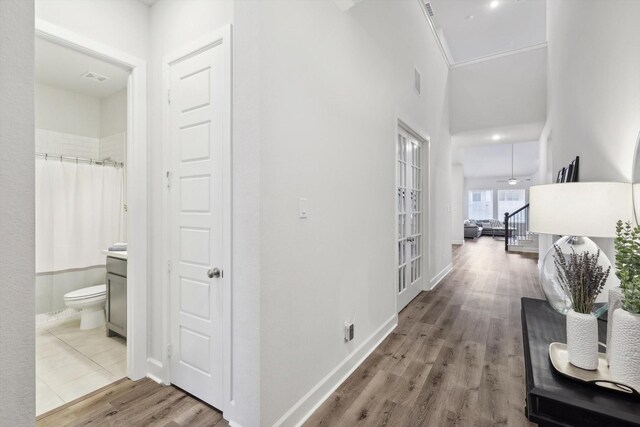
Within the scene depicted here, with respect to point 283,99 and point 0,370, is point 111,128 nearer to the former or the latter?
point 283,99

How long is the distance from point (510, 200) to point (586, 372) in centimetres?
1633

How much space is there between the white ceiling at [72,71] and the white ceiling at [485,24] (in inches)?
214

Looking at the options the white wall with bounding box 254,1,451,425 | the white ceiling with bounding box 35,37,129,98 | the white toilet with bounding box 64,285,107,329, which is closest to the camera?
the white wall with bounding box 254,1,451,425

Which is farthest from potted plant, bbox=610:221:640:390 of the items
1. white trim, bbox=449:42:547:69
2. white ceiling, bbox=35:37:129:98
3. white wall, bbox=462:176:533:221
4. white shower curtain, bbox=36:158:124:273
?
white wall, bbox=462:176:533:221

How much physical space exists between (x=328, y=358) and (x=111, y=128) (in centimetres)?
402

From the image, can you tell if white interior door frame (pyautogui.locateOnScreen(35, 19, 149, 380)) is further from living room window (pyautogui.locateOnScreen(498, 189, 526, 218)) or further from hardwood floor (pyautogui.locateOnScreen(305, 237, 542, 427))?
living room window (pyautogui.locateOnScreen(498, 189, 526, 218))

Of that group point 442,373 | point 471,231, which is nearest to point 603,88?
point 442,373

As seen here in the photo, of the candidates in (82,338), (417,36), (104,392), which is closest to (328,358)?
(104,392)

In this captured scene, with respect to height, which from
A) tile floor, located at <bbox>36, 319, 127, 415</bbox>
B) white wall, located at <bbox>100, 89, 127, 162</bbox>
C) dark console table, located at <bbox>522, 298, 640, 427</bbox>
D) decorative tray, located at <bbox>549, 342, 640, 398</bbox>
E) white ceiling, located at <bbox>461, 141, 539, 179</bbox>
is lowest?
tile floor, located at <bbox>36, 319, 127, 415</bbox>

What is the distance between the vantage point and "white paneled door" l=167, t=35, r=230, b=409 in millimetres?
1824

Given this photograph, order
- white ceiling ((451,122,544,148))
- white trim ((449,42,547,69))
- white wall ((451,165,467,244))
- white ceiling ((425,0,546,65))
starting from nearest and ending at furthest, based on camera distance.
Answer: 1. white trim ((449,42,547,69))
2. white ceiling ((451,122,544,148))
3. white ceiling ((425,0,546,65))
4. white wall ((451,165,467,244))

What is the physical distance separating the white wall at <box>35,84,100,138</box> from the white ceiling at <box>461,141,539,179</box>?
8.37 metres

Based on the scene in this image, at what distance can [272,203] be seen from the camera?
157 cm

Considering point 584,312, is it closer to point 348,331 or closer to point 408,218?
point 348,331
